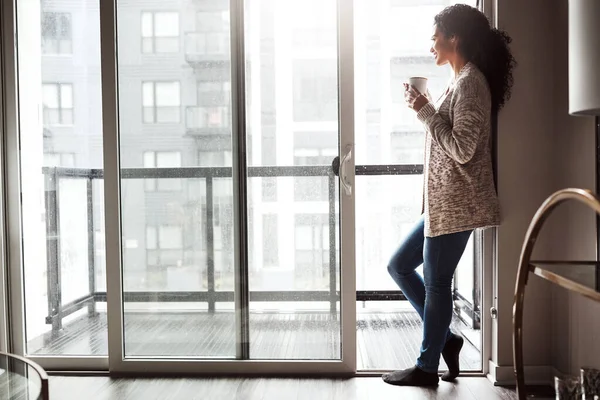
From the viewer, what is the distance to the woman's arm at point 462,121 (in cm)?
218

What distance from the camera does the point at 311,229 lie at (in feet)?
8.46

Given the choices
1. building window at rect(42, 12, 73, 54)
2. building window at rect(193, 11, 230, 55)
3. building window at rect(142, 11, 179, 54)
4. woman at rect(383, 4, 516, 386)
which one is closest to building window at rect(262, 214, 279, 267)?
woman at rect(383, 4, 516, 386)

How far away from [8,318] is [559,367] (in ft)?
8.28

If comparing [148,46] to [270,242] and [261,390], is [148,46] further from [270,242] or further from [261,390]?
[261,390]

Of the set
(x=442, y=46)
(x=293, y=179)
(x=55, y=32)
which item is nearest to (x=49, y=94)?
(x=55, y=32)

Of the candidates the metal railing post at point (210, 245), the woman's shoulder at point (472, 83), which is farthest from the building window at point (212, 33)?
the woman's shoulder at point (472, 83)

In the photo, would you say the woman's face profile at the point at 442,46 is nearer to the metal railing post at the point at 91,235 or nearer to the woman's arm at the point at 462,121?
the woman's arm at the point at 462,121

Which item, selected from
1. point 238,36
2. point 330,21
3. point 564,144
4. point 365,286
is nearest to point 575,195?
point 564,144

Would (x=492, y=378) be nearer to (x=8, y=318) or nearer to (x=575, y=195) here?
(x=575, y=195)

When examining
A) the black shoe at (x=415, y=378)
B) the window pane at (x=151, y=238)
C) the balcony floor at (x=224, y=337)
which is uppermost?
the window pane at (x=151, y=238)

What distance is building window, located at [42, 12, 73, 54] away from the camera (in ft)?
8.91

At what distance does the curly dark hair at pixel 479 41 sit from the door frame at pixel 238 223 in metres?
0.45

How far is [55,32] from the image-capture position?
272 centimetres

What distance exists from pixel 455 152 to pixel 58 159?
1.89 metres
